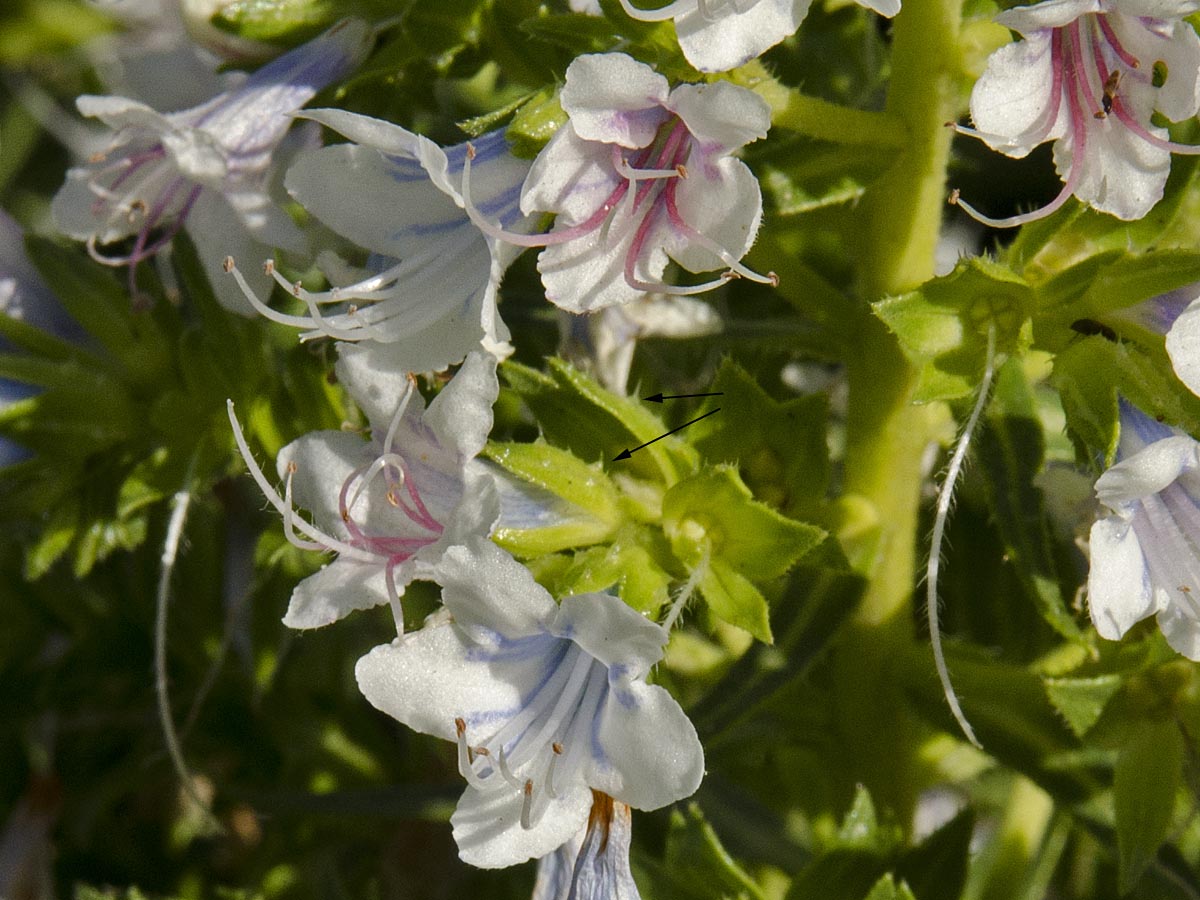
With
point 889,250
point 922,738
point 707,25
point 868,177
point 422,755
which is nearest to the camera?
point 707,25

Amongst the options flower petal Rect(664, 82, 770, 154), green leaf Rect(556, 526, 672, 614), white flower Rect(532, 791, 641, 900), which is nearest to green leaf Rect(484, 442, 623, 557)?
green leaf Rect(556, 526, 672, 614)

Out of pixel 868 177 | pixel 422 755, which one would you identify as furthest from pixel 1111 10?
pixel 422 755

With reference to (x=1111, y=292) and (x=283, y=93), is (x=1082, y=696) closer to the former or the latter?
(x=1111, y=292)

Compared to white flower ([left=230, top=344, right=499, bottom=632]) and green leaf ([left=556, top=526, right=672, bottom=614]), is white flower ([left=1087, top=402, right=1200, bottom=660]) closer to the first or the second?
green leaf ([left=556, top=526, right=672, bottom=614])

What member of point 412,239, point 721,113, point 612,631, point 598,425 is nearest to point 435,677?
point 612,631

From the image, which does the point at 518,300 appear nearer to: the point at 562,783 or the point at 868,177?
the point at 868,177
